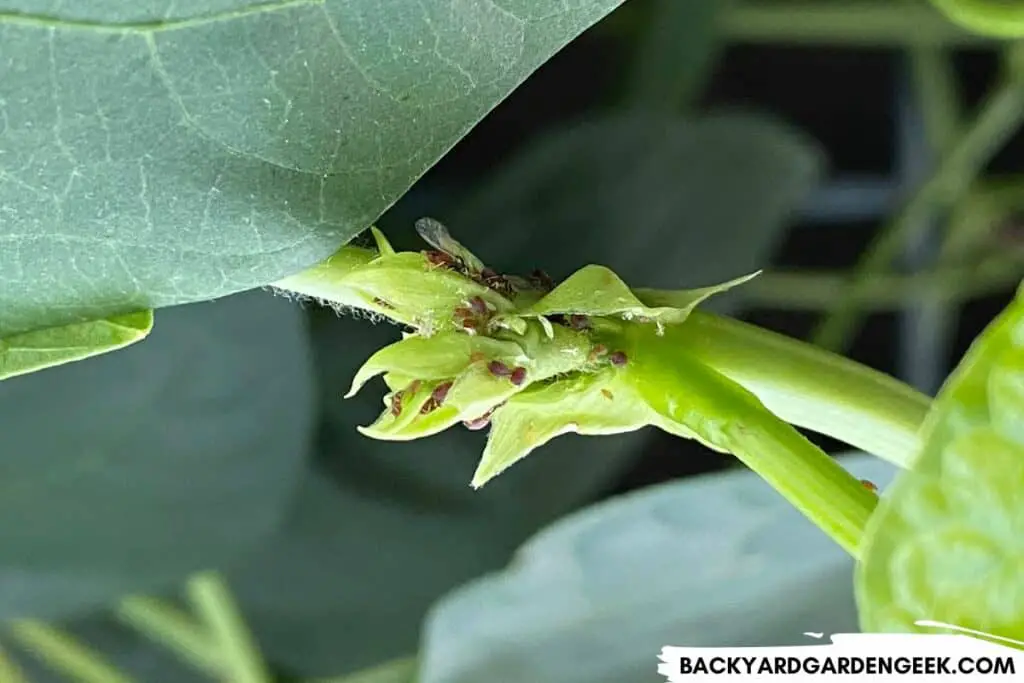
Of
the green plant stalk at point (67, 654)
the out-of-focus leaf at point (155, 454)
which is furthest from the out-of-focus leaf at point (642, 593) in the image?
the green plant stalk at point (67, 654)

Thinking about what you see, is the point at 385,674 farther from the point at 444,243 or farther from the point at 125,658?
the point at 444,243

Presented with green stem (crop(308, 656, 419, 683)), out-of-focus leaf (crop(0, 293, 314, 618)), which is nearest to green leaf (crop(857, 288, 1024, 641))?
out-of-focus leaf (crop(0, 293, 314, 618))

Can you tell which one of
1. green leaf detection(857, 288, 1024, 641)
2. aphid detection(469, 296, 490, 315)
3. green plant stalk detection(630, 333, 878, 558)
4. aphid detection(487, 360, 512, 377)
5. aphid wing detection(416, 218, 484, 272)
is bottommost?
green leaf detection(857, 288, 1024, 641)

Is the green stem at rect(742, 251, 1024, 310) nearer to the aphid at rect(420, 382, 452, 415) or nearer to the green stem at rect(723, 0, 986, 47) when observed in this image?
the green stem at rect(723, 0, 986, 47)

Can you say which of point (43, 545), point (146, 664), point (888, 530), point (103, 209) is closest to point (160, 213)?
point (103, 209)

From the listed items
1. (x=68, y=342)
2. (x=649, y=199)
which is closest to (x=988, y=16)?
(x=68, y=342)

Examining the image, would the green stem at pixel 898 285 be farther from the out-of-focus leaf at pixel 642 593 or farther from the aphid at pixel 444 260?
the aphid at pixel 444 260
